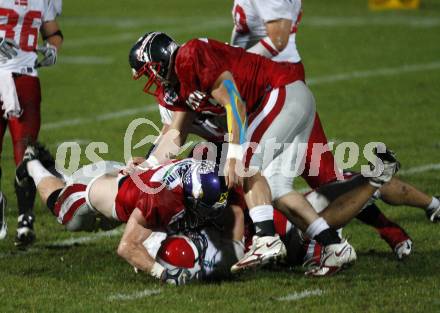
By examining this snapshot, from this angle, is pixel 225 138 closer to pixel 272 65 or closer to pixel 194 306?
pixel 272 65

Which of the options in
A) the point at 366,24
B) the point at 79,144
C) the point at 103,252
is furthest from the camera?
the point at 366,24

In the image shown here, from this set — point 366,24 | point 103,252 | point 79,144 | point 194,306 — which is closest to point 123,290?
point 194,306

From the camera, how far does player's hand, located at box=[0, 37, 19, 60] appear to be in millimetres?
6938

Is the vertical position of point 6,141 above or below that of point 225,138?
below

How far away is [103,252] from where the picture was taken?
253 inches

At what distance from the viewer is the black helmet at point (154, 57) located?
576cm

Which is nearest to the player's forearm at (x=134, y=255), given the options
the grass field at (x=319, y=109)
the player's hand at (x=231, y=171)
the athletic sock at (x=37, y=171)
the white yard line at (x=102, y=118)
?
the grass field at (x=319, y=109)

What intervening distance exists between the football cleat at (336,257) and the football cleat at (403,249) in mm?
562

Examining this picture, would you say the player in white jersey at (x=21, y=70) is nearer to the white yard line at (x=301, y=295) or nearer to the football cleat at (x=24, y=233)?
the football cleat at (x=24, y=233)

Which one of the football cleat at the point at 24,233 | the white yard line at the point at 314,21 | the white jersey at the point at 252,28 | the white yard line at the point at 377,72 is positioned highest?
the white jersey at the point at 252,28

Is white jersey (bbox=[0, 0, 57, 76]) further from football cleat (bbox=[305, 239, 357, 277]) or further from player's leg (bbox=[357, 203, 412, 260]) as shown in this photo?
football cleat (bbox=[305, 239, 357, 277])

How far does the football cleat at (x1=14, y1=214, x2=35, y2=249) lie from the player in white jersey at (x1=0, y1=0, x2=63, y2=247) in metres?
0.17

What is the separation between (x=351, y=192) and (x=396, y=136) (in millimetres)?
3556

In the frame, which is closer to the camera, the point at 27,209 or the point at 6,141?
the point at 27,209
